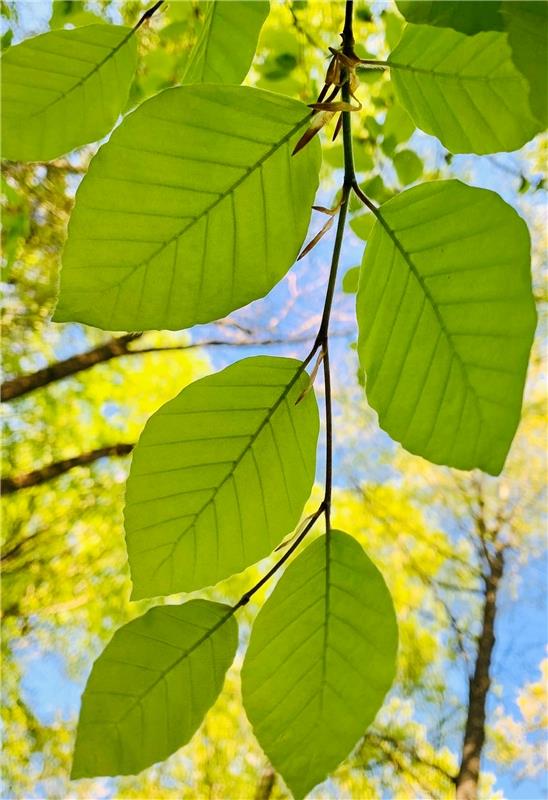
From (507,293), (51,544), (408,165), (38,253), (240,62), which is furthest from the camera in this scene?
(51,544)

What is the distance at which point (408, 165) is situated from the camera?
86 centimetres

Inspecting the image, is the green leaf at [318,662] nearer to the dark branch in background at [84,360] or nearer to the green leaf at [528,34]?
the green leaf at [528,34]

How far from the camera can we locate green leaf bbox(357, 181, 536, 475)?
→ 0.60ft

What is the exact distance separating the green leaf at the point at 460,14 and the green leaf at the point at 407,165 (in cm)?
74

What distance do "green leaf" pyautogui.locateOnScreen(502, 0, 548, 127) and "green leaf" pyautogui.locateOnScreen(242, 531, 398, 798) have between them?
171 mm

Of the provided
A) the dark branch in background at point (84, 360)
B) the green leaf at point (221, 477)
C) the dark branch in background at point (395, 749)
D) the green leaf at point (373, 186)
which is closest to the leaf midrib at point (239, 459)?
the green leaf at point (221, 477)

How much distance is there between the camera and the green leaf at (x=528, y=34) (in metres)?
0.15

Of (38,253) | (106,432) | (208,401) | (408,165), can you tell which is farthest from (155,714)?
(106,432)

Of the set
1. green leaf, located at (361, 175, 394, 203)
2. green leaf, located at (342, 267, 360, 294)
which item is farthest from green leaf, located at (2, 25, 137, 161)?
green leaf, located at (361, 175, 394, 203)

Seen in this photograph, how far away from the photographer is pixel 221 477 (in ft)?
0.75

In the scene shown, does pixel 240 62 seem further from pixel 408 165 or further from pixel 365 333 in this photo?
pixel 408 165

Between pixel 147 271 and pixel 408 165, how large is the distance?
746mm

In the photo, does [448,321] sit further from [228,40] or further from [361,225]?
[361,225]

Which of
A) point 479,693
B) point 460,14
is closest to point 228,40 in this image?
point 460,14
